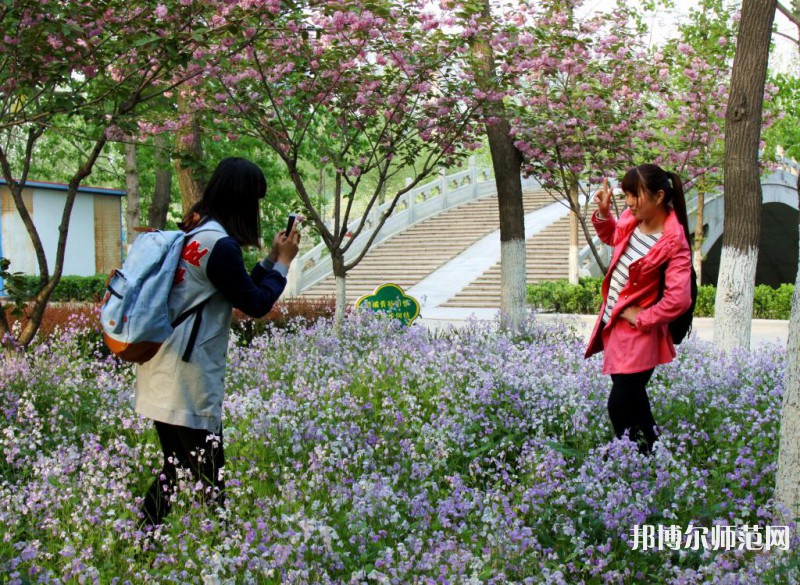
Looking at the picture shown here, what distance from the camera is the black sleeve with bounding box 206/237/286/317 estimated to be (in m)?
3.47

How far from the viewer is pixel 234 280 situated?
3.48 metres

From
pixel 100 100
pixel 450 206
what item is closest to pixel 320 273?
pixel 450 206

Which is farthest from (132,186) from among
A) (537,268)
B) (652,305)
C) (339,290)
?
(652,305)

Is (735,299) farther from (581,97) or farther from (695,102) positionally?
(695,102)

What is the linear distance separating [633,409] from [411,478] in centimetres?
139

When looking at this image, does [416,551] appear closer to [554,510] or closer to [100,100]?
[554,510]

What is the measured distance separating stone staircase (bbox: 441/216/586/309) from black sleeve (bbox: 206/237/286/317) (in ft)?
57.8

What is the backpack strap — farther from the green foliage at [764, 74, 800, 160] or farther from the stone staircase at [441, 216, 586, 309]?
the stone staircase at [441, 216, 586, 309]

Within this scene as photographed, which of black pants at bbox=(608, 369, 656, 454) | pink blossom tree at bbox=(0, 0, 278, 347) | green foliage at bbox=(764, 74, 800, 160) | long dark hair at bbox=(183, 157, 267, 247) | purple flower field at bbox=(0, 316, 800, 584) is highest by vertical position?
green foliage at bbox=(764, 74, 800, 160)

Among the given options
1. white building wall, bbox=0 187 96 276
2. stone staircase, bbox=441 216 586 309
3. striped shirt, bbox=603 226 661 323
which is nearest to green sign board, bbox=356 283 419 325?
striped shirt, bbox=603 226 661 323

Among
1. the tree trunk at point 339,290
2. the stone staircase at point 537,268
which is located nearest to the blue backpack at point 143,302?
the tree trunk at point 339,290

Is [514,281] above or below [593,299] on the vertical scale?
above

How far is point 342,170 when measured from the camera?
9336 mm

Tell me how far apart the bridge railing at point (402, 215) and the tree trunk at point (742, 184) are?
54.6ft
